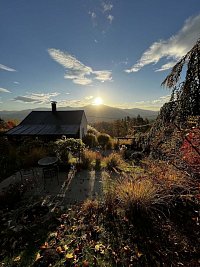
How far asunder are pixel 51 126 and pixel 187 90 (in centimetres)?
1535

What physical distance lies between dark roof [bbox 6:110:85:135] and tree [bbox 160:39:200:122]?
12574 millimetres

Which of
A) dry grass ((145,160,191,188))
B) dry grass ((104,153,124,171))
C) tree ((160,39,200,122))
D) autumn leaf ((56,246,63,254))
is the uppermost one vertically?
tree ((160,39,200,122))

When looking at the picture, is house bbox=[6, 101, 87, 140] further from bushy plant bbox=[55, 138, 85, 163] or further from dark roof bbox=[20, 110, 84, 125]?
bushy plant bbox=[55, 138, 85, 163]

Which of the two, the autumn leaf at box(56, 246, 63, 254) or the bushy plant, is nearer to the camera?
the autumn leaf at box(56, 246, 63, 254)

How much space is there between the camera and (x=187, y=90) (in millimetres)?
2666

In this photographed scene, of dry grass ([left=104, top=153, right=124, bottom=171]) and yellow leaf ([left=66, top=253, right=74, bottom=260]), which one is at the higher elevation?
yellow leaf ([left=66, top=253, right=74, bottom=260])

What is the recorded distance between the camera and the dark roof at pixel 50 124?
15.5 metres

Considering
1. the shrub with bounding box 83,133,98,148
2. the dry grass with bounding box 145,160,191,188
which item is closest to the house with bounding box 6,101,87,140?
the shrub with bounding box 83,133,98,148

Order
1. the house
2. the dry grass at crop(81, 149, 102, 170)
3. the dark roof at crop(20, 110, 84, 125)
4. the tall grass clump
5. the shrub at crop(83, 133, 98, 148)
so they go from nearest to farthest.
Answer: the tall grass clump → the dry grass at crop(81, 149, 102, 170) → the house → the shrub at crop(83, 133, 98, 148) → the dark roof at crop(20, 110, 84, 125)

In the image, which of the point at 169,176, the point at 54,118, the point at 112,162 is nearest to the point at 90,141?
the point at 54,118

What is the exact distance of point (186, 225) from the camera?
3525 mm

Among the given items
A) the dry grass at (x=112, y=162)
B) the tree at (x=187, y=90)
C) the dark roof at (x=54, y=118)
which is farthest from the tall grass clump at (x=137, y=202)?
the dark roof at (x=54, y=118)

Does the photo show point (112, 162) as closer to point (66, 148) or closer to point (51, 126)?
point (66, 148)

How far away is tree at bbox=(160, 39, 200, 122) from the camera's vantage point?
258 centimetres
